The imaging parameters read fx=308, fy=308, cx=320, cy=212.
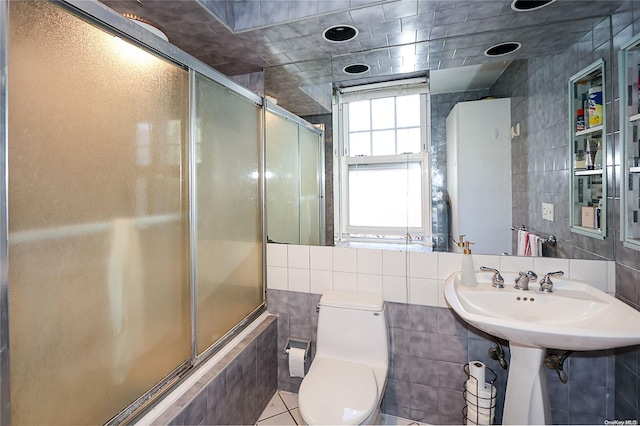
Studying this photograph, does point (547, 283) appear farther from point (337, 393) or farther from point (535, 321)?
point (337, 393)

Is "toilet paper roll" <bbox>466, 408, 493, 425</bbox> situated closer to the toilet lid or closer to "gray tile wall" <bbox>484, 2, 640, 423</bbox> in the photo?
"gray tile wall" <bbox>484, 2, 640, 423</bbox>

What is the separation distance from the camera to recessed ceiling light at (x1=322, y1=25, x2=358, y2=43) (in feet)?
5.36

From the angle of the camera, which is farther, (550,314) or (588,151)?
(588,151)

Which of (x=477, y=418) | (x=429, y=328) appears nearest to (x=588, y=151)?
(x=429, y=328)

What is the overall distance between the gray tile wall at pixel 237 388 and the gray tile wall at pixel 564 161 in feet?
5.29

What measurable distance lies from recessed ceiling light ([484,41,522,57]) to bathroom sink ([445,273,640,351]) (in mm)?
1214

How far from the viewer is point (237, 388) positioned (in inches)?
63.1

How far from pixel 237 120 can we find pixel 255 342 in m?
1.31

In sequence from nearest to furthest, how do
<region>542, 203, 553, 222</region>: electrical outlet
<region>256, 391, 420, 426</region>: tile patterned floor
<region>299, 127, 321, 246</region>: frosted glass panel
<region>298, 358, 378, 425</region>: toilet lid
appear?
<region>298, 358, 378, 425</region>: toilet lid → <region>542, 203, 553, 222</region>: electrical outlet → <region>256, 391, 420, 426</region>: tile patterned floor → <region>299, 127, 321, 246</region>: frosted glass panel

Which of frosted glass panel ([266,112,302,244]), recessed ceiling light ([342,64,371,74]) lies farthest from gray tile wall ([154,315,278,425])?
recessed ceiling light ([342,64,371,74])

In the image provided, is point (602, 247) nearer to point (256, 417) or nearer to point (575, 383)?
point (575, 383)

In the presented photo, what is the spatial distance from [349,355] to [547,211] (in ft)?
4.35

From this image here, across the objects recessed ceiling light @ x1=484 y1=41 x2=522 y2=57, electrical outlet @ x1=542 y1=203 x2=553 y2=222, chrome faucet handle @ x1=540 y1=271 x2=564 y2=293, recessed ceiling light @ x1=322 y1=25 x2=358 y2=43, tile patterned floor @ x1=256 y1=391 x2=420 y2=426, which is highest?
recessed ceiling light @ x1=322 y1=25 x2=358 y2=43

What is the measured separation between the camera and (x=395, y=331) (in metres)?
1.84
